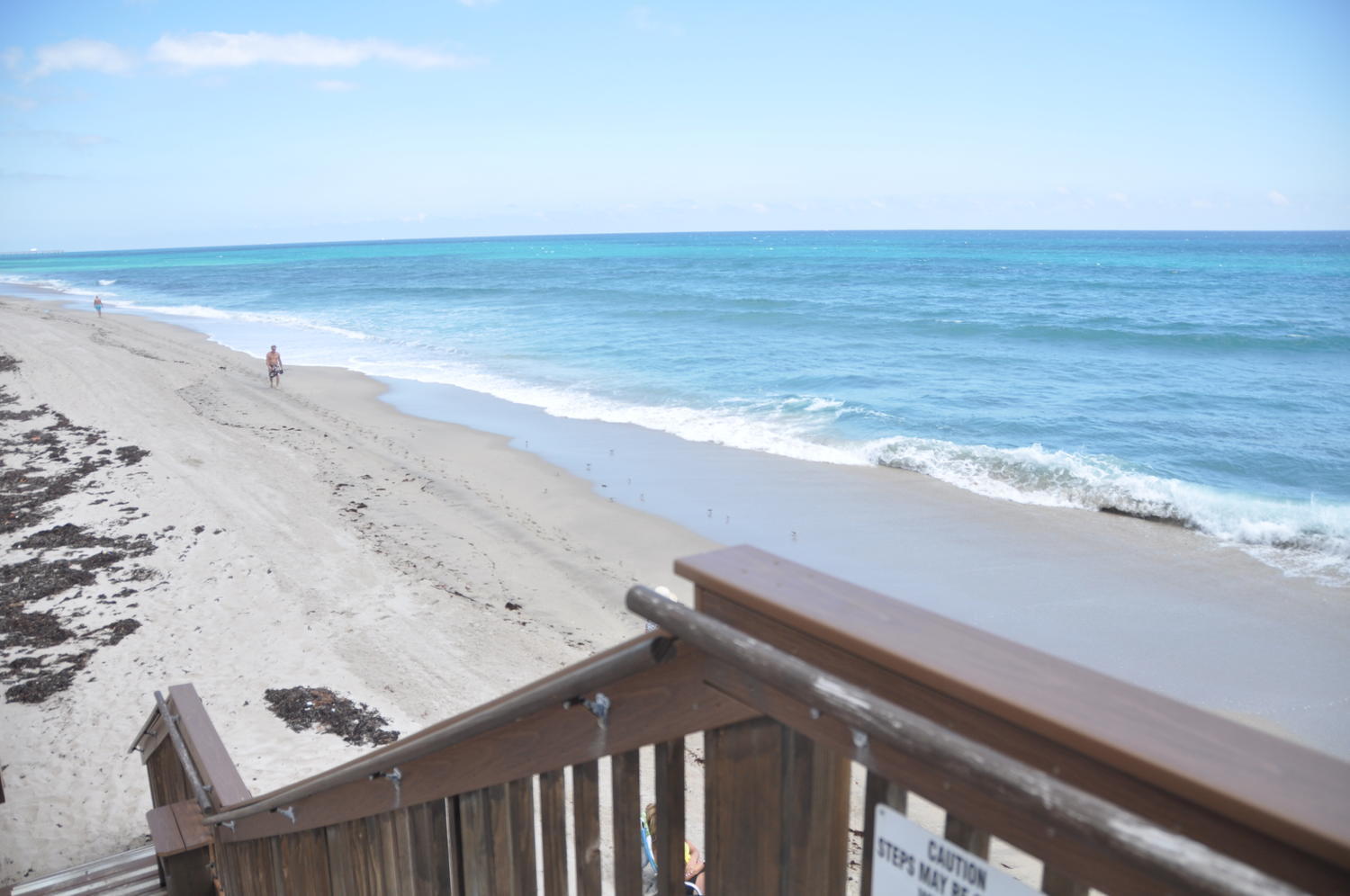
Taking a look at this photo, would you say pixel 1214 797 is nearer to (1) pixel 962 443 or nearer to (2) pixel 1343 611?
(2) pixel 1343 611

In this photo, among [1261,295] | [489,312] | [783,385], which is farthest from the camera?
[1261,295]

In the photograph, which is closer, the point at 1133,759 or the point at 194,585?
the point at 1133,759

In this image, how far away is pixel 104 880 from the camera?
15.8 ft

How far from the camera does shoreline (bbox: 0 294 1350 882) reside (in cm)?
700

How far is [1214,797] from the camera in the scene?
27.9 inches

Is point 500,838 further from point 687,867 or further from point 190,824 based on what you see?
Answer: point 687,867

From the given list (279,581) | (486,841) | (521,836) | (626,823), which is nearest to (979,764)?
(626,823)

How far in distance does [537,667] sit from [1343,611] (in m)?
8.42

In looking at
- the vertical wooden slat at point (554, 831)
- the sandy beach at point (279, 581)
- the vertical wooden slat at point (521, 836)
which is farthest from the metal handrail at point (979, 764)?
the sandy beach at point (279, 581)

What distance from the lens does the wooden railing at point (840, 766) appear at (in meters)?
0.73

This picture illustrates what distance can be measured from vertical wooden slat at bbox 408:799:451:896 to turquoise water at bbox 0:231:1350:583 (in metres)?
11.7

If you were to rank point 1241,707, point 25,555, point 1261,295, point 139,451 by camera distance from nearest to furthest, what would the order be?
point 1241,707 < point 25,555 < point 139,451 < point 1261,295

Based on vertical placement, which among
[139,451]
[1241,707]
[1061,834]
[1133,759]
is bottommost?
[1241,707]

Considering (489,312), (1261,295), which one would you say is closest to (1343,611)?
(489,312)
